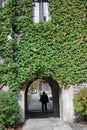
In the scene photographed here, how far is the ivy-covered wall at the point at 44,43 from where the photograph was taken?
545 inches

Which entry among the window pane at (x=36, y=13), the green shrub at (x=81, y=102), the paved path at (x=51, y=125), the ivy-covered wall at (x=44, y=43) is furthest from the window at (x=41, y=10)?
the paved path at (x=51, y=125)

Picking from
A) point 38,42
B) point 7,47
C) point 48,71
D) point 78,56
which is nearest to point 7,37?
point 7,47

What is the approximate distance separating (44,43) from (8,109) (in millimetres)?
3656

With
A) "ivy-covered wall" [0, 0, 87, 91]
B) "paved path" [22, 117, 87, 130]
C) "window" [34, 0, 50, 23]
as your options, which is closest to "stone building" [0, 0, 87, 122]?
"window" [34, 0, 50, 23]

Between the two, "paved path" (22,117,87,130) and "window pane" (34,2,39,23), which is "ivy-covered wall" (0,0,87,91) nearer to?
"window pane" (34,2,39,23)

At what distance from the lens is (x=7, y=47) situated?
13.7 meters

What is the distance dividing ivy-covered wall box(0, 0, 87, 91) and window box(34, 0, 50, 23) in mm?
314

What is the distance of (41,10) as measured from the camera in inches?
578

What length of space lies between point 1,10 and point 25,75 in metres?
3.20

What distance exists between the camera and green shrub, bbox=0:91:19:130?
488 inches

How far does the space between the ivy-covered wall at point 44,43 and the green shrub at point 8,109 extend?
917mm

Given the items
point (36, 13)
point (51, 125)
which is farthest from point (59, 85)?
point (36, 13)

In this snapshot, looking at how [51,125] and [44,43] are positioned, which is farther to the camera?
[44,43]

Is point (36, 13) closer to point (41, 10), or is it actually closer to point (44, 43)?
point (41, 10)
